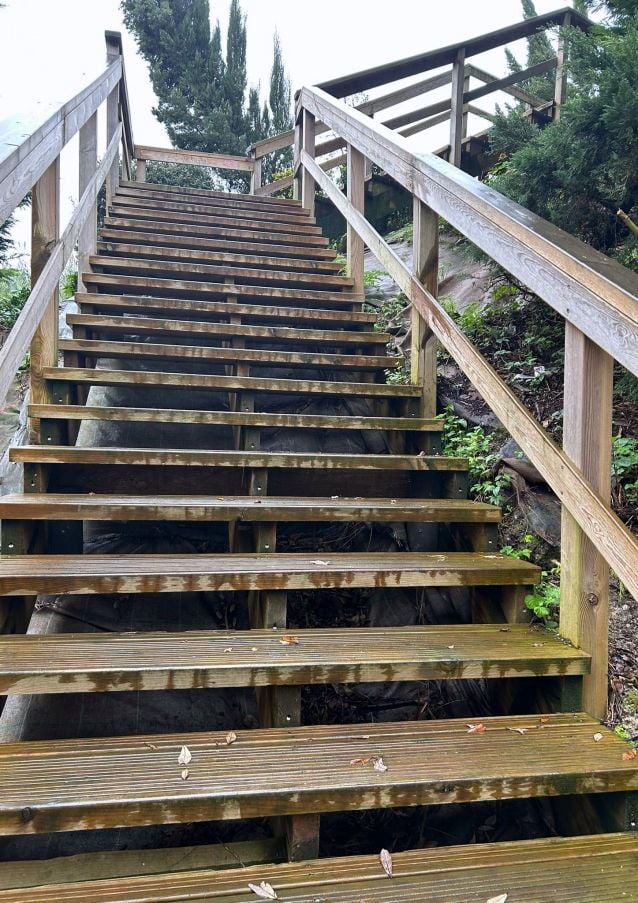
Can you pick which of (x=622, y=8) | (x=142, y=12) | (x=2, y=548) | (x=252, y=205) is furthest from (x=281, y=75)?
(x=2, y=548)

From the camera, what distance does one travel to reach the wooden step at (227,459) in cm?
207

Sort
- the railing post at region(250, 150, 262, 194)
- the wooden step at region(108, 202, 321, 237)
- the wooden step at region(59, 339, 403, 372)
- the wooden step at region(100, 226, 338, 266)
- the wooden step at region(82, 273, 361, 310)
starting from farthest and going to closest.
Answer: the railing post at region(250, 150, 262, 194) < the wooden step at region(108, 202, 321, 237) < the wooden step at region(100, 226, 338, 266) < the wooden step at region(82, 273, 361, 310) < the wooden step at region(59, 339, 403, 372)

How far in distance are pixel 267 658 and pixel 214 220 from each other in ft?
13.2

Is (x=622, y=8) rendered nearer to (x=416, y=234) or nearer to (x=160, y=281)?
(x=416, y=234)

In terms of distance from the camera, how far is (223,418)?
244 cm

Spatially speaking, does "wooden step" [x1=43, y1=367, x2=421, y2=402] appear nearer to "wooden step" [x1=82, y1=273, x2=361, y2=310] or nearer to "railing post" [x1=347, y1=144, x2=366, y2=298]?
"wooden step" [x1=82, y1=273, x2=361, y2=310]

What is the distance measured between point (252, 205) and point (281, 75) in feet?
45.6

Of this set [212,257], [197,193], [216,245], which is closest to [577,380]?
[212,257]

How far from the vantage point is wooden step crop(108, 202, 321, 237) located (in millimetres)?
4445

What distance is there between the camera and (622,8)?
257cm

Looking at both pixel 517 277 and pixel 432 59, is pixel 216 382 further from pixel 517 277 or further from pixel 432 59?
pixel 432 59

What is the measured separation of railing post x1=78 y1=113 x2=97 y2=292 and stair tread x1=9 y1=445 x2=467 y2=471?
1593 mm

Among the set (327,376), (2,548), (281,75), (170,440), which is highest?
(281,75)

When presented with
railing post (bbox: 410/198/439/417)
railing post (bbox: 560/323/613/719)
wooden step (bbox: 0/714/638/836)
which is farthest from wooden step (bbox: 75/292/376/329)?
wooden step (bbox: 0/714/638/836)
